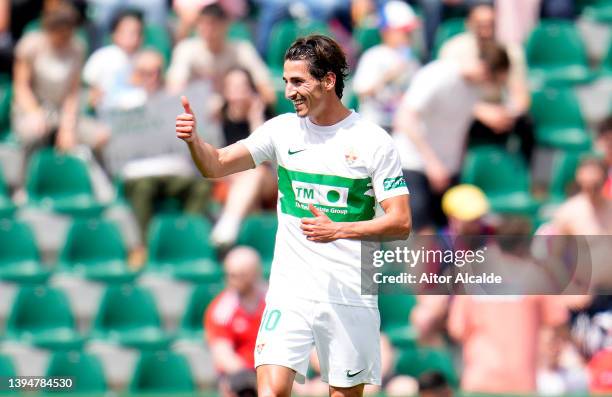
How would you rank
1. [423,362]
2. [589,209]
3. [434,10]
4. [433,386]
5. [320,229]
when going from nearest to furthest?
[320,229] < [433,386] < [423,362] < [589,209] < [434,10]

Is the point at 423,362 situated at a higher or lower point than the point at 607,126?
lower

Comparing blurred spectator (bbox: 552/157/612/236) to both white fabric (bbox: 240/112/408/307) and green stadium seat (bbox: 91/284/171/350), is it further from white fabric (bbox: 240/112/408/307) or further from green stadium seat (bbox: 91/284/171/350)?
white fabric (bbox: 240/112/408/307)

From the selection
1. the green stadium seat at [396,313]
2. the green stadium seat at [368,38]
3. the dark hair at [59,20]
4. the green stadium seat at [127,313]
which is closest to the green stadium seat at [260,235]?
the green stadium seat at [127,313]

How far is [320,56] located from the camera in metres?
6.41

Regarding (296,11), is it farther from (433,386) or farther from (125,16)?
(433,386)

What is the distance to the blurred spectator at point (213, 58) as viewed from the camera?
11664 mm

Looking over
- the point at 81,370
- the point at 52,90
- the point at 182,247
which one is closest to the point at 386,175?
the point at 81,370

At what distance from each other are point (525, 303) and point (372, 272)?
11.0 feet

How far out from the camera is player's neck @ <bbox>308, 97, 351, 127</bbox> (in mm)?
6512

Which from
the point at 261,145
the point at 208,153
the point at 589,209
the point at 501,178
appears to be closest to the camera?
the point at 208,153

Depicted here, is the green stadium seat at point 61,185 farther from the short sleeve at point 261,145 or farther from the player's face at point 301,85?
the player's face at point 301,85

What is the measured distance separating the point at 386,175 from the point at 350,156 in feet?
0.59

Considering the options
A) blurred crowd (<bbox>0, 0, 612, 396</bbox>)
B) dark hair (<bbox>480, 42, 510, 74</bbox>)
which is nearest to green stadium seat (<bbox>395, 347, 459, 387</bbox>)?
blurred crowd (<bbox>0, 0, 612, 396</bbox>)

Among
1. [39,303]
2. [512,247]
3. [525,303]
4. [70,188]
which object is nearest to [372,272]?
[512,247]
